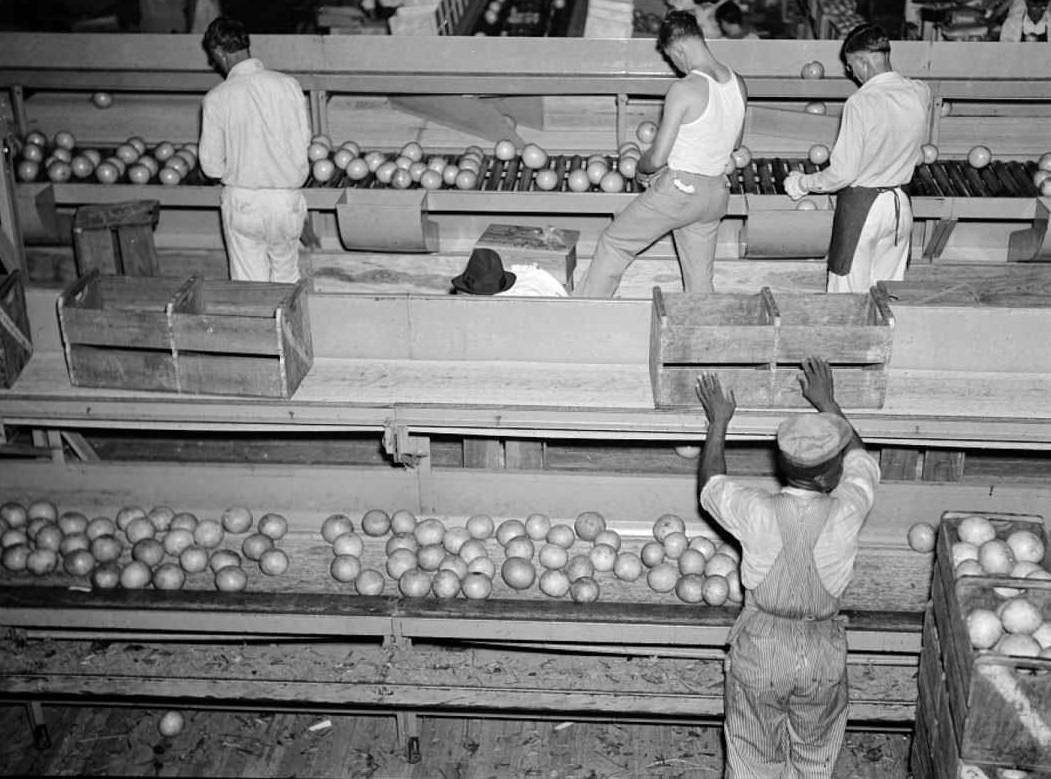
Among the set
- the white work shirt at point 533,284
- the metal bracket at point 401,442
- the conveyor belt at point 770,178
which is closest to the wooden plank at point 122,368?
the metal bracket at point 401,442

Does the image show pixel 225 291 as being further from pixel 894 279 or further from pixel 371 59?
pixel 894 279

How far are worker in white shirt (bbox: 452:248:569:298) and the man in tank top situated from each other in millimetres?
190

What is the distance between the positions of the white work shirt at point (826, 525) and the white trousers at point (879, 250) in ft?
5.65

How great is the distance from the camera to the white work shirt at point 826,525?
11.6 ft

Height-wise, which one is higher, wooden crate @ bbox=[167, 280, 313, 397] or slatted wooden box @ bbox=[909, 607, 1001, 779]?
wooden crate @ bbox=[167, 280, 313, 397]

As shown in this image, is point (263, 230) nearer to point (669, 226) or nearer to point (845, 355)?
point (669, 226)

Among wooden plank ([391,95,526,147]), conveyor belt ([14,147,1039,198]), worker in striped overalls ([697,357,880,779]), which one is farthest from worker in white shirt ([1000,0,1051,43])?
worker in striped overalls ([697,357,880,779])

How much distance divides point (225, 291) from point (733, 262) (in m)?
2.98

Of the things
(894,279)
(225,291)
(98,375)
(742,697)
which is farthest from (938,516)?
(98,375)

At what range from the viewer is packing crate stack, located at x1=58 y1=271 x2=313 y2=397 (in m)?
4.40

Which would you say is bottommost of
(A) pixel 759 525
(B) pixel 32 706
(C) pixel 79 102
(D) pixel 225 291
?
(B) pixel 32 706

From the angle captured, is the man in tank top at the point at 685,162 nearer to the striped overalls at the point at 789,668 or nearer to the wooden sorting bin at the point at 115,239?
the striped overalls at the point at 789,668

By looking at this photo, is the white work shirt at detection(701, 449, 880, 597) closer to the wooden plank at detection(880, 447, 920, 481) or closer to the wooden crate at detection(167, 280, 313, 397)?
the wooden crate at detection(167, 280, 313, 397)

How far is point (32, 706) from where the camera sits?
4.70 metres
